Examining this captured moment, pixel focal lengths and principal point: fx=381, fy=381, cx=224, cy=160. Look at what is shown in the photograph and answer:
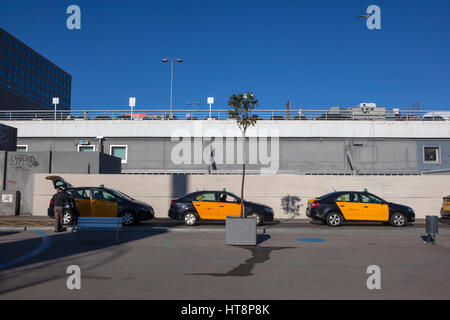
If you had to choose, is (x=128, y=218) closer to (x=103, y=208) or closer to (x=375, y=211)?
(x=103, y=208)

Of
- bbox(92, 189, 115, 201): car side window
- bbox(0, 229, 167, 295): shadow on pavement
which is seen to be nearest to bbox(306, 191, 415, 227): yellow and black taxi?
bbox(0, 229, 167, 295): shadow on pavement

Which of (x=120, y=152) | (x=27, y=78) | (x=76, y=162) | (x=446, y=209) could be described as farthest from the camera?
(x=27, y=78)

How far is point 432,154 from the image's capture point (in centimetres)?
A: 2906

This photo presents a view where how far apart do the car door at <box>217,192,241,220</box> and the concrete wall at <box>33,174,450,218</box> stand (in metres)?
4.44

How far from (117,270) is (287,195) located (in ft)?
45.2

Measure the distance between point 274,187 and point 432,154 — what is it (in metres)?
15.8

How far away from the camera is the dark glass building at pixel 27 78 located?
68150 mm

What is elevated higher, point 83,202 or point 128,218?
point 83,202

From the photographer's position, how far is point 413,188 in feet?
67.1

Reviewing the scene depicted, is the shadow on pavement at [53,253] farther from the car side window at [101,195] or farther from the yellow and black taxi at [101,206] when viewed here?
the car side window at [101,195]

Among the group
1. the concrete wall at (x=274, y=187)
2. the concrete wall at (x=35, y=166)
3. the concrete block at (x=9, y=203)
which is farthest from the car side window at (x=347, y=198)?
the concrete block at (x=9, y=203)

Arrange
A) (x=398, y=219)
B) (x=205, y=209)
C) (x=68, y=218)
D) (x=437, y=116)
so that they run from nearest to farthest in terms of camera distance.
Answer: (x=68, y=218)
(x=205, y=209)
(x=398, y=219)
(x=437, y=116)

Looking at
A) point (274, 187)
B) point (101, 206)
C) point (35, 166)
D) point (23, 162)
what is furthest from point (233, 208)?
point (23, 162)

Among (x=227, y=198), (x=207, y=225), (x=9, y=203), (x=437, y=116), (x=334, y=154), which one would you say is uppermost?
(x=437, y=116)
